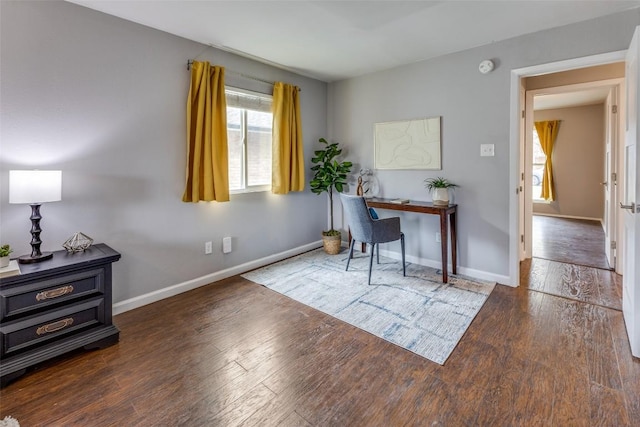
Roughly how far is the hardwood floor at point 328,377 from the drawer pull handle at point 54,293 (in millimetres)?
415

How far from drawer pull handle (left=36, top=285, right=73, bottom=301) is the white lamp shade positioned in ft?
1.78

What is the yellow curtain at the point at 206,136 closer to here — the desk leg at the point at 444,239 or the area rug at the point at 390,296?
the area rug at the point at 390,296

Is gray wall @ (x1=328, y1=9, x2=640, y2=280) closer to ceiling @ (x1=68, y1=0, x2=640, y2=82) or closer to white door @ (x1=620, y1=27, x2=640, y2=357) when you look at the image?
ceiling @ (x1=68, y1=0, x2=640, y2=82)

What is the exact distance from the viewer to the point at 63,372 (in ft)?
6.18

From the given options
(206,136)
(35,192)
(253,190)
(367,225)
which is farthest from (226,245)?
(35,192)

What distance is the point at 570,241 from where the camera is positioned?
485 centimetres

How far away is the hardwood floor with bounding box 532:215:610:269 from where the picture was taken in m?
3.94

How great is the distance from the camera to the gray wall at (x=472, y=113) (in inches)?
107

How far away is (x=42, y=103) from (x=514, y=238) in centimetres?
402

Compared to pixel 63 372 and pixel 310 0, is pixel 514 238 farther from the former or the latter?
pixel 63 372

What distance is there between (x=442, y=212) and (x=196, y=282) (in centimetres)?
253

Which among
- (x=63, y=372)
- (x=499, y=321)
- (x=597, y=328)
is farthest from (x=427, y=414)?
(x=63, y=372)

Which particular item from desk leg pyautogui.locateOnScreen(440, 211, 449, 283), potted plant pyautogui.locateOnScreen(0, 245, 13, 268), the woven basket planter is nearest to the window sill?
the woven basket planter

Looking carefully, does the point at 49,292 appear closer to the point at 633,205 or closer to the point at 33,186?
the point at 33,186
